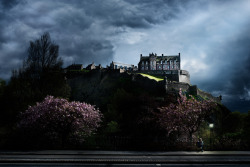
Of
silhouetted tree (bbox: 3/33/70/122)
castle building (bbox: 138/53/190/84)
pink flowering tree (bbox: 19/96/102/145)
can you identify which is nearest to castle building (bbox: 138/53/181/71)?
castle building (bbox: 138/53/190/84)

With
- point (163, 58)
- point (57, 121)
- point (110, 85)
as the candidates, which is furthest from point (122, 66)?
point (57, 121)

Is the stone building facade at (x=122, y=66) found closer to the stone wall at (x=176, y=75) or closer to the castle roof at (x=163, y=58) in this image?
the castle roof at (x=163, y=58)

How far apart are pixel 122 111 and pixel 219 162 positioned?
1391 inches

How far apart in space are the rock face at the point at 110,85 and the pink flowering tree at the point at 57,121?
36773mm

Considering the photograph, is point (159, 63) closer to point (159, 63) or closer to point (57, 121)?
point (159, 63)

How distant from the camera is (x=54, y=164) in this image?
43.2 ft

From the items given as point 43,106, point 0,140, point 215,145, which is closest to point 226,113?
point 215,145

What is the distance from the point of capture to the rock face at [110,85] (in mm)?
62550

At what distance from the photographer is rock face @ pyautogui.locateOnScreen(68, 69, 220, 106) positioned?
62.5 meters

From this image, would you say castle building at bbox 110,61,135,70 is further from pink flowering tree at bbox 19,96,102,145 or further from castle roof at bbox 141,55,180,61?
pink flowering tree at bbox 19,96,102,145

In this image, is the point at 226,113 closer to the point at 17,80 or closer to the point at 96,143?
the point at 96,143

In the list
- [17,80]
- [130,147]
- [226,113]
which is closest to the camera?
[130,147]

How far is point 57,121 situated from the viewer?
2448 centimetres

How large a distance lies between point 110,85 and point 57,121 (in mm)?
45249
